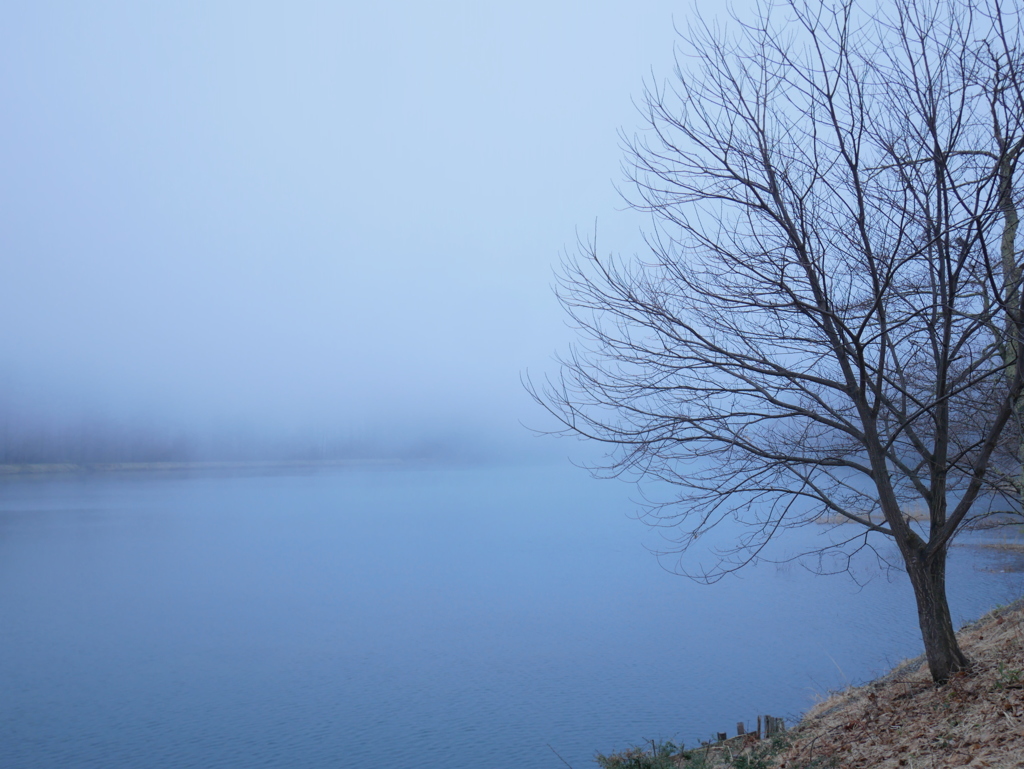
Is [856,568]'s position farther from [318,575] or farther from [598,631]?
[318,575]

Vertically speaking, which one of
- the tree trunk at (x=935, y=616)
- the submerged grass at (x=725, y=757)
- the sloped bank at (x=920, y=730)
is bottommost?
the submerged grass at (x=725, y=757)

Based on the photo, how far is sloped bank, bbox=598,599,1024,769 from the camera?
5676mm

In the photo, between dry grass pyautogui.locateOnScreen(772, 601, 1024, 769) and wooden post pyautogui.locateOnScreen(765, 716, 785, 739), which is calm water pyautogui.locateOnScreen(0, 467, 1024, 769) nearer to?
wooden post pyautogui.locateOnScreen(765, 716, 785, 739)

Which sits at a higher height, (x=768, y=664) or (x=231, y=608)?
(x=231, y=608)

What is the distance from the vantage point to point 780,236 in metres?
7.62

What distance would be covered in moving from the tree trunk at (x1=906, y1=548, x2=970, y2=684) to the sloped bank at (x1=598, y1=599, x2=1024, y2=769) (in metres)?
0.16

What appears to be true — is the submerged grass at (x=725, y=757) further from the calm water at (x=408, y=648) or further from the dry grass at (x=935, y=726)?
the calm water at (x=408, y=648)

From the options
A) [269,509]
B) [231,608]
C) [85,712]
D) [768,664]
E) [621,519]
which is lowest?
[768,664]

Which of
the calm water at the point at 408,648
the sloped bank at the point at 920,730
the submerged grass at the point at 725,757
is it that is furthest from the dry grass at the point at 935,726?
the calm water at the point at 408,648

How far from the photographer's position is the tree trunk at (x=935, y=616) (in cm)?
753

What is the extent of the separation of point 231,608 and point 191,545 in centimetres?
2084

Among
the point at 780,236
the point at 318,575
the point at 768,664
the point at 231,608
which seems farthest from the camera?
the point at 318,575

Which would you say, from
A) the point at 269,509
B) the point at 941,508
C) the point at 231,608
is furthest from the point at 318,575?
the point at 269,509

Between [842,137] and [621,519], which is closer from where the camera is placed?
[842,137]
